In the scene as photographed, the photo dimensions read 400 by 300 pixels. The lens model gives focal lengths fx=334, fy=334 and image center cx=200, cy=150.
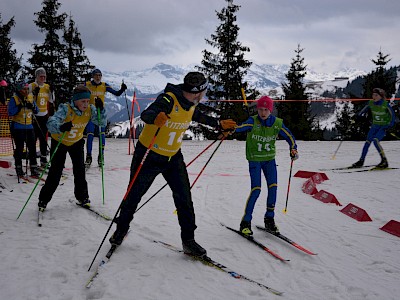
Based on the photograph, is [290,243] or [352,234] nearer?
[290,243]

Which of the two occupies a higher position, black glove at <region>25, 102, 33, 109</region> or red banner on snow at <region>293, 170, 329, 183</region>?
black glove at <region>25, 102, 33, 109</region>

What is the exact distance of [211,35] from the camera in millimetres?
26297

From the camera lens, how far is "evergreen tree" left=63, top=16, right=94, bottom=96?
90.8ft

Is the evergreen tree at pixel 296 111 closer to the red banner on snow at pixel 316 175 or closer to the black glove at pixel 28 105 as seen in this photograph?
the red banner on snow at pixel 316 175

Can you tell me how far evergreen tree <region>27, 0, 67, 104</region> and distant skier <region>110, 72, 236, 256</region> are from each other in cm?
2405

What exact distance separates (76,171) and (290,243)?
11.8ft

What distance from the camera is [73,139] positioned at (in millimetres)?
5410

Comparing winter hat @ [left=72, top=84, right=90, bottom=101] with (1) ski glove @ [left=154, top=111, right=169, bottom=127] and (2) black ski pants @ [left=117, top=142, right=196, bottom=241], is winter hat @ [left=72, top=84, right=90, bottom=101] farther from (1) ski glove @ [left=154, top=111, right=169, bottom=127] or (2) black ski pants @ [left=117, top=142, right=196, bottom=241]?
(1) ski glove @ [left=154, top=111, right=169, bottom=127]

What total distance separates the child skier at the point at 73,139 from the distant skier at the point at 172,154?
5.83 feet

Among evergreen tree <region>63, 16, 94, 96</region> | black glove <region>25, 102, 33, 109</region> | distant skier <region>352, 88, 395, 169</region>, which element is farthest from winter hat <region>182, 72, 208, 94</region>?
evergreen tree <region>63, 16, 94, 96</region>

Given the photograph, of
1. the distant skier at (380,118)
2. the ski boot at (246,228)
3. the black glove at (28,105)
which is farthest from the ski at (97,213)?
the distant skier at (380,118)

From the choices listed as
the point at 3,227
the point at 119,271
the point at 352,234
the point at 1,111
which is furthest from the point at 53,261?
the point at 1,111

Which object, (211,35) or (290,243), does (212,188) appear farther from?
(211,35)

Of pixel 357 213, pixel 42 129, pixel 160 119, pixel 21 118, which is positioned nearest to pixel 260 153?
pixel 160 119
